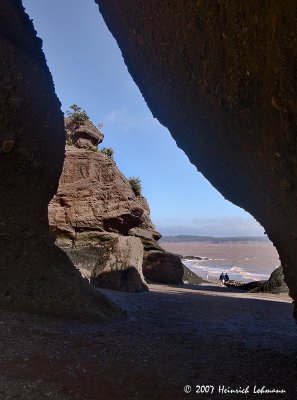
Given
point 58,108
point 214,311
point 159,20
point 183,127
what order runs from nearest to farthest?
point 159,20 < point 183,127 < point 58,108 < point 214,311

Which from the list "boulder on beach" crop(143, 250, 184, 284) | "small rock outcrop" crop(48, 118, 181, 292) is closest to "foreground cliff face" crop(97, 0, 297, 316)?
"small rock outcrop" crop(48, 118, 181, 292)

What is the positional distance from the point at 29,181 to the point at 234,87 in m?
3.77

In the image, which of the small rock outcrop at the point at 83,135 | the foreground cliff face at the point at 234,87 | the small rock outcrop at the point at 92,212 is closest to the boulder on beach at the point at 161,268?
the small rock outcrop at the point at 92,212

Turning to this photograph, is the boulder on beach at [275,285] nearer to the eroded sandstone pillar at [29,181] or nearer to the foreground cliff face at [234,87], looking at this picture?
the foreground cliff face at [234,87]

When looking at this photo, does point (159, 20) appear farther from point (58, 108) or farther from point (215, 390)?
point (215, 390)

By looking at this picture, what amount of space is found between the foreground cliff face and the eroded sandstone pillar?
1.73m

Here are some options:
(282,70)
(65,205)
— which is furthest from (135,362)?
(65,205)

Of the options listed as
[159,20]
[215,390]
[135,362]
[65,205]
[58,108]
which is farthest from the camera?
[65,205]

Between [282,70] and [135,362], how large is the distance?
10.2 ft

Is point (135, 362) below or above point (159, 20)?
below

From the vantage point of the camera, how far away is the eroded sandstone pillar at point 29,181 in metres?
5.29

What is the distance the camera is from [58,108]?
682cm

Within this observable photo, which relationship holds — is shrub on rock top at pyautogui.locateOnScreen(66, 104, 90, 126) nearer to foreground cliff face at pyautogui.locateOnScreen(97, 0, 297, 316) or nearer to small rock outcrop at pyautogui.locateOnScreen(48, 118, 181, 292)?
small rock outcrop at pyautogui.locateOnScreen(48, 118, 181, 292)

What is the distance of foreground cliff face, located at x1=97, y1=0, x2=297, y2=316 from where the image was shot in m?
3.11
